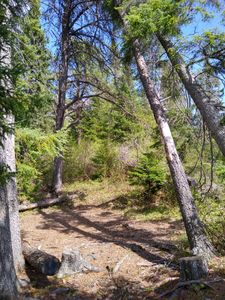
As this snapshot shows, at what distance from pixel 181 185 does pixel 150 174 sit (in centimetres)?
430

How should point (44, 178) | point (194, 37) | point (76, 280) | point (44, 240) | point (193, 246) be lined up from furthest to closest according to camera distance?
point (44, 178) < point (44, 240) < point (193, 246) < point (76, 280) < point (194, 37)

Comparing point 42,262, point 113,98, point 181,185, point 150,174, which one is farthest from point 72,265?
point 113,98

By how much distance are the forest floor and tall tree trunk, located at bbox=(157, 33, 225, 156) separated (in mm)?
2466

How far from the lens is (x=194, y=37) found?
208 inches

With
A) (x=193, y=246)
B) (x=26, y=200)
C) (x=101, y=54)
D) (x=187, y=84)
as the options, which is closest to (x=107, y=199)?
(x=26, y=200)

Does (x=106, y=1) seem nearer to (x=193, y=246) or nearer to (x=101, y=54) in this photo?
(x=101, y=54)

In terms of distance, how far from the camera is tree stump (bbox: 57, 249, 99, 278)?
5977mm

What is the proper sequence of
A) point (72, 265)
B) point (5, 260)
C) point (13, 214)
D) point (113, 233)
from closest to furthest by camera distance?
point (5, 260) → point (72, 265) → point (13, 214) → point (113, 233)

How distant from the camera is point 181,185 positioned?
638cm

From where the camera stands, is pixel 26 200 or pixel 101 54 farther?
pixel 26 200

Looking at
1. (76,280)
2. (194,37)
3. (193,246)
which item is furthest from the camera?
(193,246)

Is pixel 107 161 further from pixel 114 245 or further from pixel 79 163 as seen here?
pixel 114 245

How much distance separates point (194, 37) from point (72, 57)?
26.5 ft

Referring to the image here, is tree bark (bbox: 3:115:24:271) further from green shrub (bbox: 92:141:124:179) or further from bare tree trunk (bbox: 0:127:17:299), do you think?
green shrub (bbox: 92:141:124:179)
